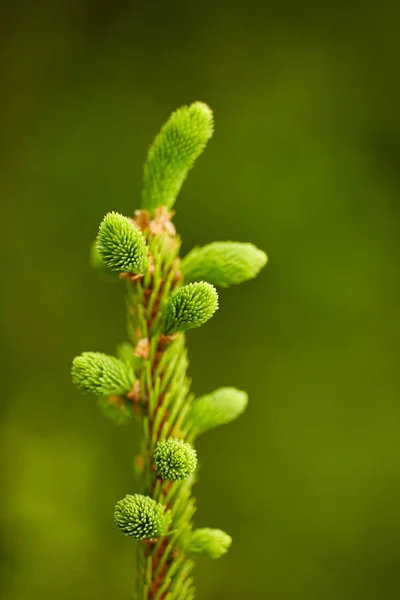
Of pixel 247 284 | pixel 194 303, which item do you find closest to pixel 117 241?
pixel 194 303

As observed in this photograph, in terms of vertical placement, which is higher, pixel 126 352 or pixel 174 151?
pixel 174 151

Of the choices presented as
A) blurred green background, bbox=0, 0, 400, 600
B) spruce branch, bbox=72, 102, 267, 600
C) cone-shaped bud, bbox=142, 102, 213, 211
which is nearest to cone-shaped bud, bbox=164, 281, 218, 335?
spruce branch, bbox=72, 102, 267, 600

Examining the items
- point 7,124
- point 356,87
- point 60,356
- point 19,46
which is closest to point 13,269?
point 60,356

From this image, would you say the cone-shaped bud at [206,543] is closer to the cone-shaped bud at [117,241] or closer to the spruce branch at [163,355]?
the spruce branch at [163,355]

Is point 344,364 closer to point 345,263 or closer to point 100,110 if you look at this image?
point 345,263

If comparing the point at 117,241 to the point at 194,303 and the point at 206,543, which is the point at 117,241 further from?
the point at 206,543

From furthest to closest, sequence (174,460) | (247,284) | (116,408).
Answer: (247,284)
(116,408)
(174,460)
